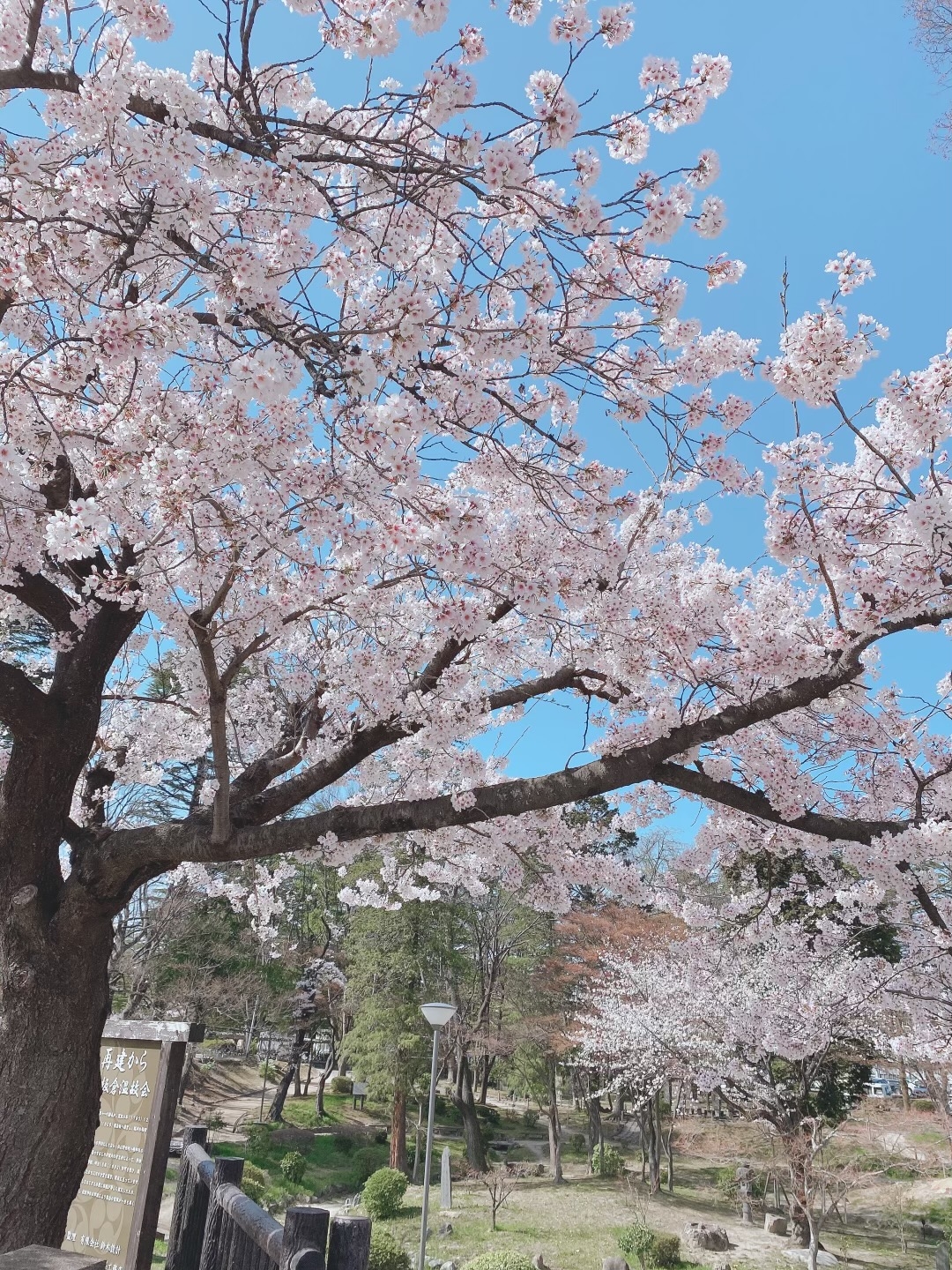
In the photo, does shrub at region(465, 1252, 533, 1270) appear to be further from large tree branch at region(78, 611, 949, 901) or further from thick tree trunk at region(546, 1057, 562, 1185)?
thick tree trunk at region(546, 1057, 562, 1185)

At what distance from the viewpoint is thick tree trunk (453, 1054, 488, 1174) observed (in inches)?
663

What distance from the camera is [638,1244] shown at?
33.8 feet

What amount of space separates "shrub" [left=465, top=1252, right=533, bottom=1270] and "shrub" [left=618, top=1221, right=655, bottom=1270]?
3.04 metres

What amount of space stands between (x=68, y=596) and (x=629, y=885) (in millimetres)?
3506

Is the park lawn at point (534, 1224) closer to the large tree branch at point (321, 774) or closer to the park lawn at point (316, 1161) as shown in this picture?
the park lawn at point (316, 1161)

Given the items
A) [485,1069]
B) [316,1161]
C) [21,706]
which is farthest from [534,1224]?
[21,706]

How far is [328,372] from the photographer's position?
2.64m

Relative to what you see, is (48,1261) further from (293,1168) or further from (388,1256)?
(293,1168)

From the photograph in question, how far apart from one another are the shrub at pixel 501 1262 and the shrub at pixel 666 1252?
3.17 meters

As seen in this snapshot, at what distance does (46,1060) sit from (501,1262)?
671 cm

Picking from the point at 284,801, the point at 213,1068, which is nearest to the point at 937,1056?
the point at 284,801

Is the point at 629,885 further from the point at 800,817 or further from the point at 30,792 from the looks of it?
the point at 30,792

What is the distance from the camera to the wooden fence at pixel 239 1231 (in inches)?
75.3

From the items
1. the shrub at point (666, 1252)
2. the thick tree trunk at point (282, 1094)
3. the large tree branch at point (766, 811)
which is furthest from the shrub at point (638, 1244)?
the thick tree trunk at point (282, 1094)
